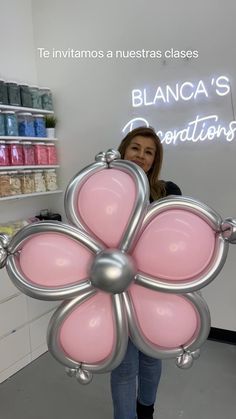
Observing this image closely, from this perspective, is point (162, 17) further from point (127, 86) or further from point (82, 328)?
point (82, 328)

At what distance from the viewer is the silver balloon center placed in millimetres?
776

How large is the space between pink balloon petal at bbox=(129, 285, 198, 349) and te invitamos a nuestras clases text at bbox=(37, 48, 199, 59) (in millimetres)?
1733

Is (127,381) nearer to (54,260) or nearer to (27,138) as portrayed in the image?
(54,260)

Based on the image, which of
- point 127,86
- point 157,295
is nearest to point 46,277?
point 157,295

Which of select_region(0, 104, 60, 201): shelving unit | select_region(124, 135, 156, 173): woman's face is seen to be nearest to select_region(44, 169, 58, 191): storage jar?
select_region(0, 104, 60, 201): shelving unit

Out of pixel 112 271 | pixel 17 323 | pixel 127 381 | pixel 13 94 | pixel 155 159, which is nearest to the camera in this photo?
pixel 112 271

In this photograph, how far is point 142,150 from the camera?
4.39 ft

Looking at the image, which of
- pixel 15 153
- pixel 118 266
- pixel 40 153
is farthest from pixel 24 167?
pixel 118 266

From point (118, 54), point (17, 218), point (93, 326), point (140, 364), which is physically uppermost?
point (118, 54)

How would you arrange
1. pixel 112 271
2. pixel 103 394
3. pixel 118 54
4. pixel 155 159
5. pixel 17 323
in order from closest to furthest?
pixel 112 271 → pixel 155 159 → pixel 103 394 → pixel 17 323 → pixel 118 54

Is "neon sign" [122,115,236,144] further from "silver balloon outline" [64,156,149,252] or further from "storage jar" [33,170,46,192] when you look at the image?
"silver balloon outline" [64,156,149,252]

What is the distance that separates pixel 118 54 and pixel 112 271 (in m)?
1.93

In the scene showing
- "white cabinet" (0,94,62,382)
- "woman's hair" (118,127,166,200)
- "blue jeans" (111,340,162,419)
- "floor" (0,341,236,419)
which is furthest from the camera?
"white cabinet" (0,94,62,382)

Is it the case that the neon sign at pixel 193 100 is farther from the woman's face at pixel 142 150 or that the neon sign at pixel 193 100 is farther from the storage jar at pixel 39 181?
the woman's face at pixel 142 150
